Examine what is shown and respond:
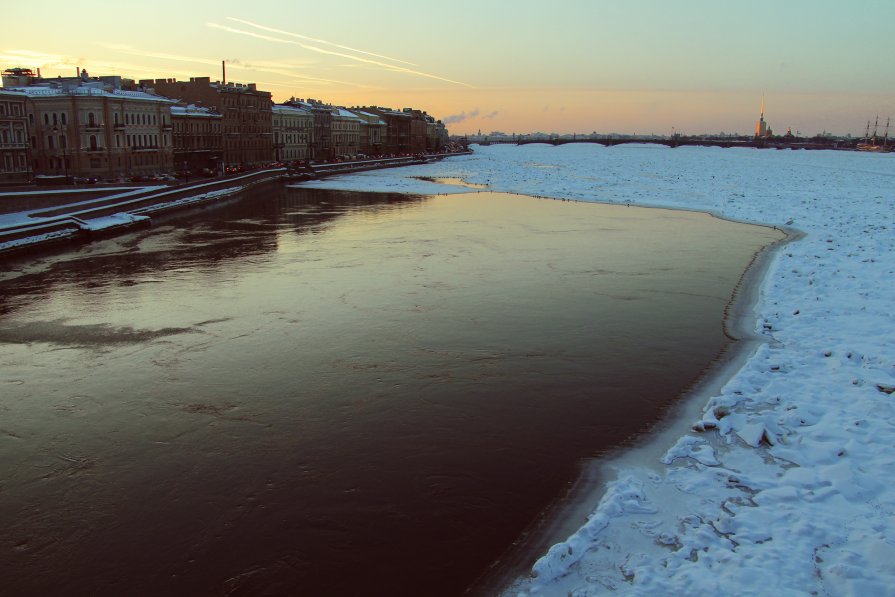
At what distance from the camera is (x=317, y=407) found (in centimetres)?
1214

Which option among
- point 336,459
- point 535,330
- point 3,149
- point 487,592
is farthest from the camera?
point 3,149

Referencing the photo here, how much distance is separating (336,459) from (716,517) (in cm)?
519

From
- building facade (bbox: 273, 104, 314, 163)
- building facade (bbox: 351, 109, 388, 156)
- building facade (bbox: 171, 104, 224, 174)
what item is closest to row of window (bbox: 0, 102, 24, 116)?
building facade (bbox: 171, 104, 224, 174)

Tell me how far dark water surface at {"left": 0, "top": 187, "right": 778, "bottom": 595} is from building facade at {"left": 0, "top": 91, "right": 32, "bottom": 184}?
30.3 metres

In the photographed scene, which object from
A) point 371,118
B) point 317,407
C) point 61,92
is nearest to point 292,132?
point 371,118

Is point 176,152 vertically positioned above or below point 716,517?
above

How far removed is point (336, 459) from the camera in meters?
10.2

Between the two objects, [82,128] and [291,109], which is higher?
[291,109]

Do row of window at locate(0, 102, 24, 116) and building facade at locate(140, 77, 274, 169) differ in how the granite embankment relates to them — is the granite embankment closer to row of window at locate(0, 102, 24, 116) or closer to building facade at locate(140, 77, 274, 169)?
row of window at locate(0, 102, 24, 116)

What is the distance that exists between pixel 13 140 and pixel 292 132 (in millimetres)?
64163

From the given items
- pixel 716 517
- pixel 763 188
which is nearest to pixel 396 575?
pixel 716 517

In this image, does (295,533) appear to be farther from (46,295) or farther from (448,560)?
(46,295)

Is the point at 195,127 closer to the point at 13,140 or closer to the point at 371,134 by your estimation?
the point at 13,140

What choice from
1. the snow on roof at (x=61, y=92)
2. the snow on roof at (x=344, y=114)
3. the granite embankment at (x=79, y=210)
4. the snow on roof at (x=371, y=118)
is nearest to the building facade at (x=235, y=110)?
the snow on roof at (x=61, y=92)
